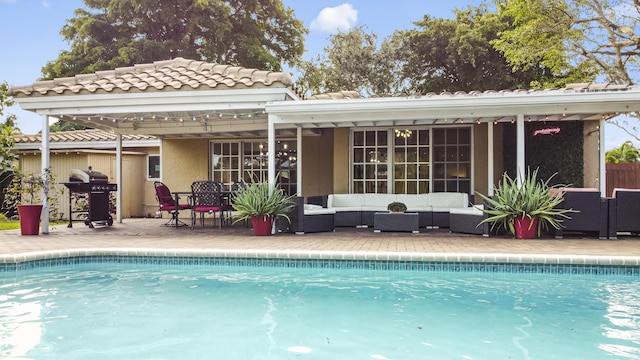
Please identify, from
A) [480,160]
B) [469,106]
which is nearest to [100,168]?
[480,160]

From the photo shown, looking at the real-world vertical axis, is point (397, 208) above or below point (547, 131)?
below

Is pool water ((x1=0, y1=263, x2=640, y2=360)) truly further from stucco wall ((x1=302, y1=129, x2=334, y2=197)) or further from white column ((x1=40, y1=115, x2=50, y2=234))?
stucco wall ((x1=302, y1=129, x2=334, y2=197))

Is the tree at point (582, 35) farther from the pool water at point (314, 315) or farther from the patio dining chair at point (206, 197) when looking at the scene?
the pool water at point (314, 315)

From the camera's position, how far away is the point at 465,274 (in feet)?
19.0

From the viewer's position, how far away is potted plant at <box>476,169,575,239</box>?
7.61 meters

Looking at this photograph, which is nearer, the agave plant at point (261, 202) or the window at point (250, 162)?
the agave plant at point (261, 202)

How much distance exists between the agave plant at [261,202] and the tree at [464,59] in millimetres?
12995

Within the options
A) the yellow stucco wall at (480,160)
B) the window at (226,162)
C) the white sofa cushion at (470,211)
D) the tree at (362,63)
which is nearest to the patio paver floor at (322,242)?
the white sofa cushion at (470,211)

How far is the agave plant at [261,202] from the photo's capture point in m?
8.30

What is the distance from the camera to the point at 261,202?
8.31m

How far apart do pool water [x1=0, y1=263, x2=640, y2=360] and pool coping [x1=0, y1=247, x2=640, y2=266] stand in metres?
0.19

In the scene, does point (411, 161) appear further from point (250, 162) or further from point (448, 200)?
point (250, 162)

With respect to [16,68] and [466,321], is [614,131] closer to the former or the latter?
[466,321]

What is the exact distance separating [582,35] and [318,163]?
9.91 meters
